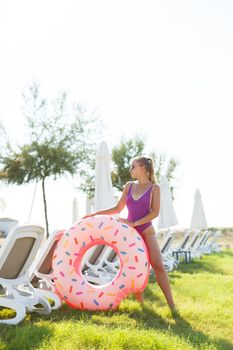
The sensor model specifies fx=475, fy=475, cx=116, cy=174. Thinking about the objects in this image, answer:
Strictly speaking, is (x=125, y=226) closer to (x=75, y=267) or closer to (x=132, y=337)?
(x=75, y=267)

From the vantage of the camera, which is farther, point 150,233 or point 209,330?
point 150,233

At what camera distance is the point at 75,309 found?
5.93 meters

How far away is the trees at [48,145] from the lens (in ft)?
73.3

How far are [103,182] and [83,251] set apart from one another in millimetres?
4843

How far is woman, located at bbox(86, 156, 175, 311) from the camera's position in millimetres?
5824

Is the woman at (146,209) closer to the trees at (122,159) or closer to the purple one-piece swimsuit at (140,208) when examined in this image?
the purple one-piece swimsuit at (140,208)

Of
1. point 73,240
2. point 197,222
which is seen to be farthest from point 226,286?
point 197,222

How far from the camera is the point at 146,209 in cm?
591

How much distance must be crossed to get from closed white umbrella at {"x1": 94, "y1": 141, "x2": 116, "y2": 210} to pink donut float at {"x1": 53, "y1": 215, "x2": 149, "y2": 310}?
4428mm

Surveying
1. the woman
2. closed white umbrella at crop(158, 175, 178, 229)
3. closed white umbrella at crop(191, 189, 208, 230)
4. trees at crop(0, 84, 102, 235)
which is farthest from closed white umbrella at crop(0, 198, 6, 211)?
the woman

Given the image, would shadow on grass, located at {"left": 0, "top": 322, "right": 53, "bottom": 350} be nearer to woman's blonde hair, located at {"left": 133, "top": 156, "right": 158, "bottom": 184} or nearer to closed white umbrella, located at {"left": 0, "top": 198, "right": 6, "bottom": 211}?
woman's blonde hair, located at {"left": 133, "top": 156, "right": 158, "bottom": 184}

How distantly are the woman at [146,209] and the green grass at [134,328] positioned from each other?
41 cm

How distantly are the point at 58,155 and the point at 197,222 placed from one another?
23.6 feet

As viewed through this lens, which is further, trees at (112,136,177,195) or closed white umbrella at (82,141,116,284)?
trees at (112,136,177,195)
